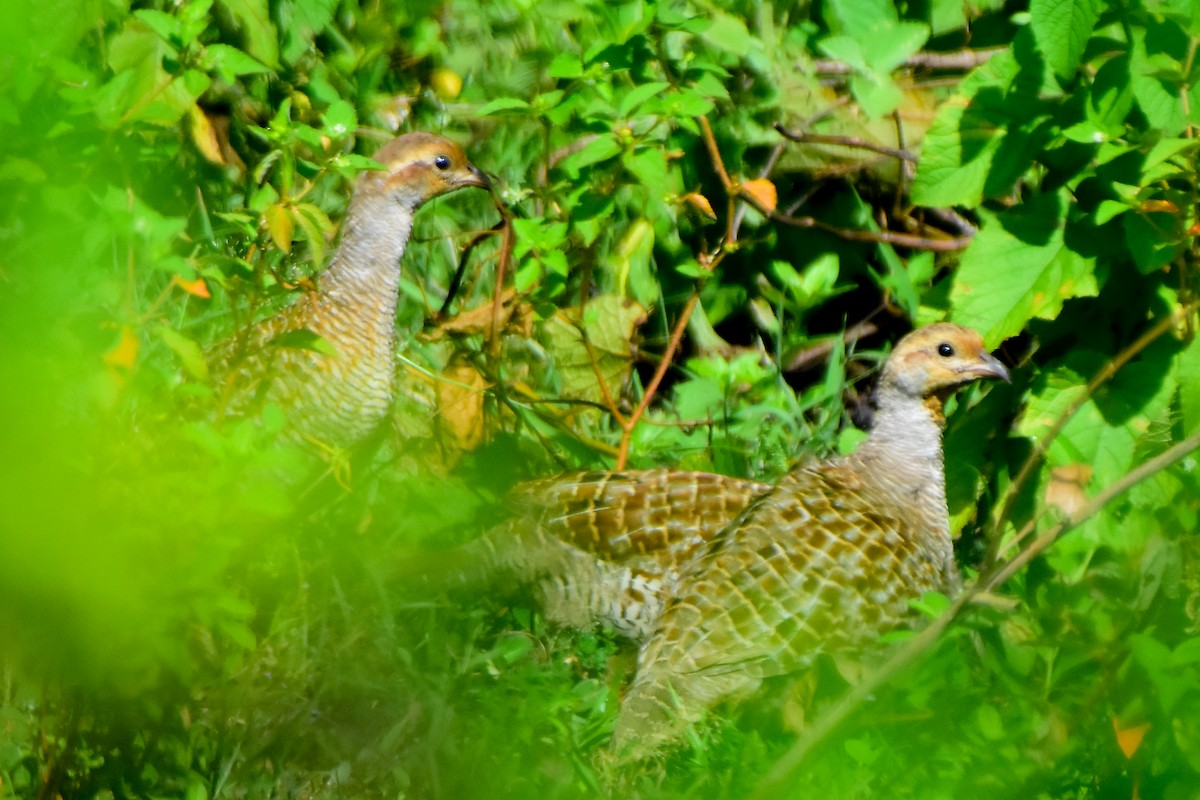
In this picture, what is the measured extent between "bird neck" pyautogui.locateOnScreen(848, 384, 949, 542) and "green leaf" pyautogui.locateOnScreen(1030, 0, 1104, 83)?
1424 millimetres

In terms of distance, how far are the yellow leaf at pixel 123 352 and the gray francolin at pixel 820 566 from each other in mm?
1665

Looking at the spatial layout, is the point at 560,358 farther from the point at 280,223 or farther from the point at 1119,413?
the point at 1119,413

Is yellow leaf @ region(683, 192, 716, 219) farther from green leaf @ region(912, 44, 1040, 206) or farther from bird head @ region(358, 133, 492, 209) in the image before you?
bird head @ region(358, 133, 492, 209)

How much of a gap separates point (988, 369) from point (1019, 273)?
38cm

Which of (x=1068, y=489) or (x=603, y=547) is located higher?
(x=1068, y=489)

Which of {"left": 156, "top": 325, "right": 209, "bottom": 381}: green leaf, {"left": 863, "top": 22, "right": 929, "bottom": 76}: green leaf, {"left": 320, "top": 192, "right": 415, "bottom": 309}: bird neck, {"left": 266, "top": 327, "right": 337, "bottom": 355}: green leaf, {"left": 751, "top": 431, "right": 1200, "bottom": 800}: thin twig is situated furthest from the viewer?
{"left": 320, "top": 192, "right": 415, "bottom": 309}: bird neck

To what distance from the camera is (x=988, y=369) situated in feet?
16.3

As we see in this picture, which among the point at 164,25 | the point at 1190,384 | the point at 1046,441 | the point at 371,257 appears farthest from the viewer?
the point at 371,257

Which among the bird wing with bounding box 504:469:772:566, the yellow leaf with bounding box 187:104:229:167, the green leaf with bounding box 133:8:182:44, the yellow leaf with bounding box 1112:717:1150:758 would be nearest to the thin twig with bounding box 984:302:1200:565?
the yellow leaf with bounding box 1112:717:1150:758

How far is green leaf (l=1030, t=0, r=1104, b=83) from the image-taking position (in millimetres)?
4145

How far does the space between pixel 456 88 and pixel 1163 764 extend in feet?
14.5

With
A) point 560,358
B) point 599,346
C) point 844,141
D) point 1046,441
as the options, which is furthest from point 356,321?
point 1046,441

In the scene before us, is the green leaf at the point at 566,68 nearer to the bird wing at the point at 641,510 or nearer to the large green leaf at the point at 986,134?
the large green leaf at the point at 986,134

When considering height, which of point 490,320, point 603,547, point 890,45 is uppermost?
point 890,45
